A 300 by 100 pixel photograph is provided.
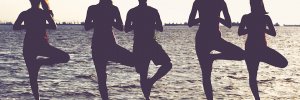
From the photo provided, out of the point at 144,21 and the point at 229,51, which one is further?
the point at 144,21

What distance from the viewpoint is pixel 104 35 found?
11078 mm

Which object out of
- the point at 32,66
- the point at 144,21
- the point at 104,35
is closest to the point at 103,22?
A: the point at 104,35

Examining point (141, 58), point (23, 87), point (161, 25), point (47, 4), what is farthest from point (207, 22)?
point (23, 87)

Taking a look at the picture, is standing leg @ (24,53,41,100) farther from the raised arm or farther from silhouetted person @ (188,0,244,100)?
silhouetted person @ (188,0,244,100)

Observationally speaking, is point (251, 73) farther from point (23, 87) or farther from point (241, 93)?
point (23, 87)

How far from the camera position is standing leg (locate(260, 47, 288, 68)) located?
10320mm

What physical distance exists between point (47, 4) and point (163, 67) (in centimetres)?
334

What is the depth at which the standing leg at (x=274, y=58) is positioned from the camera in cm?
1032

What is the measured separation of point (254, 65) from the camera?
10938 mm

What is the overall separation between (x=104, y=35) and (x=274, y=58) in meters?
4.12

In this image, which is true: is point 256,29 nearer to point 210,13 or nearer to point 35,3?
point 210,13

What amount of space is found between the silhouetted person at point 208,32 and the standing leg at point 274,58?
0.80 meters

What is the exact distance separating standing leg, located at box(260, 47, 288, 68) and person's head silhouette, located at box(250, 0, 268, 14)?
970mm

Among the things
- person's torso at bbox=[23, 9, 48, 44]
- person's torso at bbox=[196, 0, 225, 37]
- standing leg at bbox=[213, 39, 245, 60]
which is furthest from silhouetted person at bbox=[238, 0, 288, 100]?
Result: person's torso at bbox=[23, 9, 48, 44]
